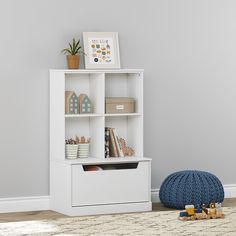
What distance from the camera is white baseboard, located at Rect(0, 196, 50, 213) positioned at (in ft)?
15.6

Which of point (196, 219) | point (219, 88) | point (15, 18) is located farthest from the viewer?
point (219, 88)

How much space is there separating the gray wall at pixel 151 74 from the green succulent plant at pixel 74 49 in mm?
58

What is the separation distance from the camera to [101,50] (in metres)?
4.97

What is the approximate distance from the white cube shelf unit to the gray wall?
0.14 m

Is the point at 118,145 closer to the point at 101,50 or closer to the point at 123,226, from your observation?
the point at 101,50

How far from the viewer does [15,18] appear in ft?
15.6

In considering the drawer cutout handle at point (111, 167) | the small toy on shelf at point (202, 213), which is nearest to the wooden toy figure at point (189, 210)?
the small toy on shelf at point (202, 213)

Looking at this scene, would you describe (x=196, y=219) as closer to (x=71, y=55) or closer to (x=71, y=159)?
(x=71, y=159)

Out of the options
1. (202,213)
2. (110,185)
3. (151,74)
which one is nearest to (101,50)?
(151,74)

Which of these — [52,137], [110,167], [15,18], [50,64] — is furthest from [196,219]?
[15,18]

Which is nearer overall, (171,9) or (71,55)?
(71,55)

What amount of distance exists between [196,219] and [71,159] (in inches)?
39.2

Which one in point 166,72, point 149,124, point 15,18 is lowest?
point 149,124

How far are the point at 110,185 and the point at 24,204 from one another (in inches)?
25.2
